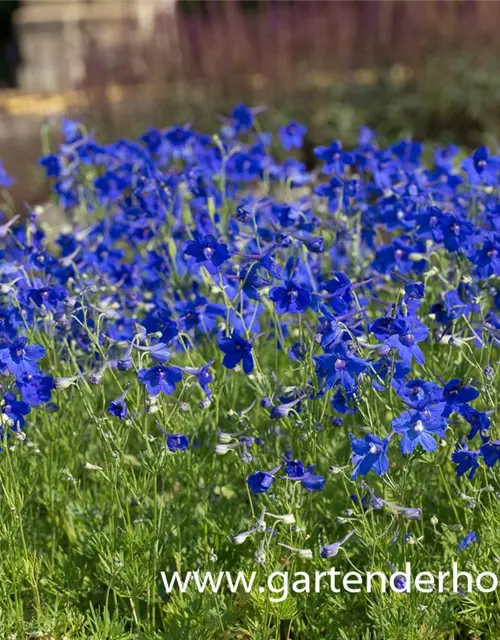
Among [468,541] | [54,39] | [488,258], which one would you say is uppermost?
[54,39]

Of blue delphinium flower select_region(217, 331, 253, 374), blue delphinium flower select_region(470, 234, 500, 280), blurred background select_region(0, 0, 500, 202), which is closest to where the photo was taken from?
blue delphinium flower select_region(217, 331, 253, 374)

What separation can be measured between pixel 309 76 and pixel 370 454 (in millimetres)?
7585

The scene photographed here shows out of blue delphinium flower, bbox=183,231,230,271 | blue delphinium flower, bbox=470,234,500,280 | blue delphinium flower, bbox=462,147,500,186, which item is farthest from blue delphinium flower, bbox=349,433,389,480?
blue delphinium flower, bbox=462,147,500,186

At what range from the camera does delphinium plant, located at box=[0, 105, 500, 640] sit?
2.43 m

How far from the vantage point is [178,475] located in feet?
9.59

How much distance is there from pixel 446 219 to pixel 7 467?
143 centimetres

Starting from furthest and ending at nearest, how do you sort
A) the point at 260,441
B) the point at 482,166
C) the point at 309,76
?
the point at 309,76 < the point at 482,166 < the point at 260,441

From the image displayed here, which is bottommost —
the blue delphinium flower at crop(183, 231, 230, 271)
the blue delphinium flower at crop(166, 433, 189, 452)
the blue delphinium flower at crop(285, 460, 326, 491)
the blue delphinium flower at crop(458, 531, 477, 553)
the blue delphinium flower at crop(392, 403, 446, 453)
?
the blue delphinium flower at crop(458, 531, 477, 553)

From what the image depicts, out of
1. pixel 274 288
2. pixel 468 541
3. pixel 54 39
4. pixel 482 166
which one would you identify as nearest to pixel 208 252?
pixel 274 288

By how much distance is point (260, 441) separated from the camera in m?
2.69

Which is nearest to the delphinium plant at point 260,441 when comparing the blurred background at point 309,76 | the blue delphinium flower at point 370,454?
the blue delphinium flower at point 370,454

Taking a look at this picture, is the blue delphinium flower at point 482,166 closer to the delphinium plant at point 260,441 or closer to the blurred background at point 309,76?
the delphinium plant at point 260,441

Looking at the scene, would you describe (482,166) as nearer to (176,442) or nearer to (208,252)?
(208,252)

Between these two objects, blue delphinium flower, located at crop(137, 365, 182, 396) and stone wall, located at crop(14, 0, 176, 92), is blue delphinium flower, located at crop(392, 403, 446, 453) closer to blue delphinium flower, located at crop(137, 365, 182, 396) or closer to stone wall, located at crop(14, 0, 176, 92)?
blue delphinium flower, located at crop(137, 365, 182, 396)
